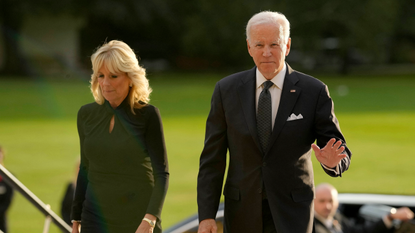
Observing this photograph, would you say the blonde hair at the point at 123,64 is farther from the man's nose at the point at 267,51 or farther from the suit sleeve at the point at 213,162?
the man's nose at the point at 267,51

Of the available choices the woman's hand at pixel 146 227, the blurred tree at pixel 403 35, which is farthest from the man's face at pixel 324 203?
the blurred tree at pixel 403 35

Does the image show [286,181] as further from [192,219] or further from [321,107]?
[192,219]

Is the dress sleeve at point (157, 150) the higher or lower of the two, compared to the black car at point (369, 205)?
higher

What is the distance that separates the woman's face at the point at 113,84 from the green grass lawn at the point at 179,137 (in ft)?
23.6

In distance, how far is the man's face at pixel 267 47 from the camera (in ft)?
9.32

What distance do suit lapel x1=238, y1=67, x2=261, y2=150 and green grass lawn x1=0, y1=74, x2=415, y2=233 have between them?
7667mm

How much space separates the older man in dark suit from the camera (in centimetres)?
284

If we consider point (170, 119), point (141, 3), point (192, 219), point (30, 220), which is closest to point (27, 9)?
point (141, 3)

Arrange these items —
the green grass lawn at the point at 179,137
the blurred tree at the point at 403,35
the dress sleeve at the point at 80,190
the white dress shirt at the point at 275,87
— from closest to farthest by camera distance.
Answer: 1. the white dress shirt at the point at 275,87
2. the dress sleeve at the point at 80,190
3. the green grass lawn at the point at 179,137
4. the blurred tree at the point at 403,35

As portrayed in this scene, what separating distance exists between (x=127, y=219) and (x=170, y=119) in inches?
854

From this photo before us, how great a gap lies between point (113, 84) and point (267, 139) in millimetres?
936

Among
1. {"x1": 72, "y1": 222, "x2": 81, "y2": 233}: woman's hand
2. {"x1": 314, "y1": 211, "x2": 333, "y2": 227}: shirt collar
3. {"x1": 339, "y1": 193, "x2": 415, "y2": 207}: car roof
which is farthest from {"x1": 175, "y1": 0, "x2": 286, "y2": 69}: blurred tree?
{"x1": 72, "y1": 222, "x2": 81, "y2": 233}: woman's hand

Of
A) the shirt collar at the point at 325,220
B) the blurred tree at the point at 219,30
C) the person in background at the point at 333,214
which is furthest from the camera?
the blurred tree at the point at 219,30

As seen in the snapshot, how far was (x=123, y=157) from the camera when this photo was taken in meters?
3.19
